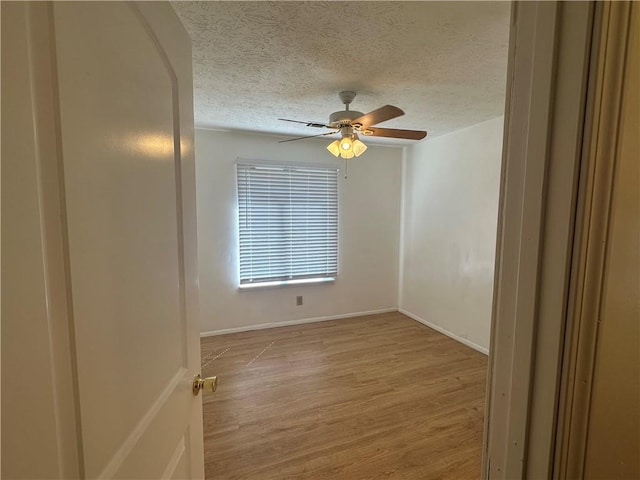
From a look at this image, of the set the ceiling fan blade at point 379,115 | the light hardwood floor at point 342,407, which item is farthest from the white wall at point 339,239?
the ceiling fan blade at point 379,115

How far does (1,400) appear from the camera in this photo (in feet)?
1.10

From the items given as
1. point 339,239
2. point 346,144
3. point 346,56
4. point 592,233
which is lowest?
point 339,239

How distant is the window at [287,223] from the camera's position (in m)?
3.56

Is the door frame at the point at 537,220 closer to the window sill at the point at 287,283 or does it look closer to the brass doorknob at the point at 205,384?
the brass doorknob at the point at 205,384

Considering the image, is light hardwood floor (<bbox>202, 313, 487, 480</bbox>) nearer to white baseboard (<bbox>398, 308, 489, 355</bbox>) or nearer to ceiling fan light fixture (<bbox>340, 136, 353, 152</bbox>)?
white baseboard (<bbox>398, 308, 489, 355</bbox>)

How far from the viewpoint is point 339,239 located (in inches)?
158

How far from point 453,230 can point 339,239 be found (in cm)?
141

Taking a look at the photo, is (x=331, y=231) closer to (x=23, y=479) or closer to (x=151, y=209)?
(x=151, y=209)

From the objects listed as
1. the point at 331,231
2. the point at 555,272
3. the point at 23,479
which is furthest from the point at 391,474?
the point at 331,231

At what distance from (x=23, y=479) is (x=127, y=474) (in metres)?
0.28

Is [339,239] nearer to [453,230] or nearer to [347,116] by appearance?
[453,230]

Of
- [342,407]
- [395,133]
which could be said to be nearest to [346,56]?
[395,133]

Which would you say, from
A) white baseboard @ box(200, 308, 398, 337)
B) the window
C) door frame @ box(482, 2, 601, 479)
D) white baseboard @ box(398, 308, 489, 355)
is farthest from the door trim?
white baseboard @ box(200, 308, 398, 337)

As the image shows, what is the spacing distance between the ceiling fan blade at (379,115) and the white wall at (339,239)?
1684 millimetres
